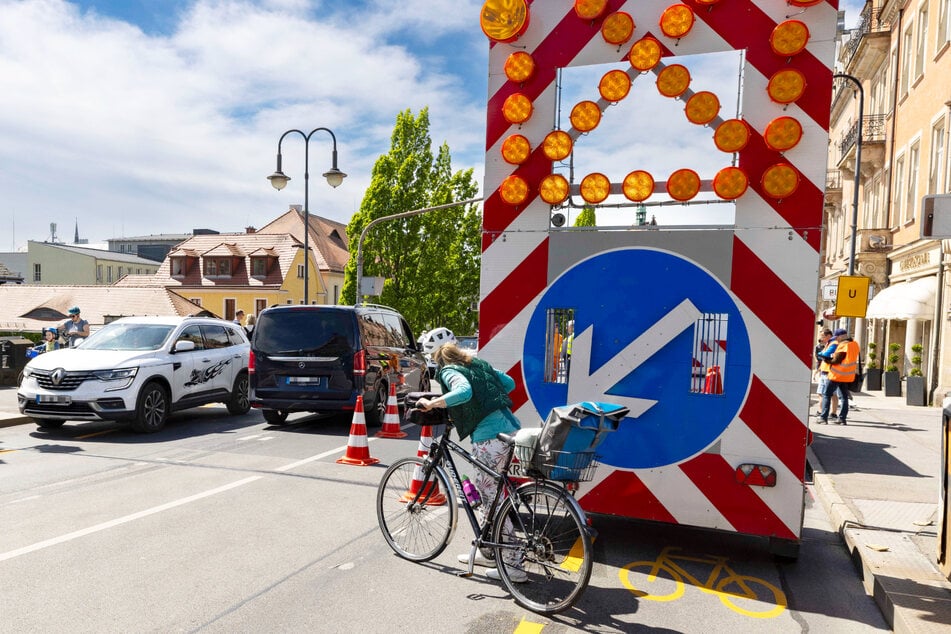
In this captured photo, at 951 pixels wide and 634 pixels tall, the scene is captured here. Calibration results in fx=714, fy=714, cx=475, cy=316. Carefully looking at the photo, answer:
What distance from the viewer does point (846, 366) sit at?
12.4 m

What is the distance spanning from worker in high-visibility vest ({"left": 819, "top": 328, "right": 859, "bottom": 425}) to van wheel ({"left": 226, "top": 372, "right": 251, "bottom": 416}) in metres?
10.2

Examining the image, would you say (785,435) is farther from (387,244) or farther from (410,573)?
(387,244)

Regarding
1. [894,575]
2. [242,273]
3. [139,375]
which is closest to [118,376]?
[139,375]

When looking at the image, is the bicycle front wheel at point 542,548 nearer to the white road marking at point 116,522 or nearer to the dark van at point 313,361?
the white road marking at point 116,522

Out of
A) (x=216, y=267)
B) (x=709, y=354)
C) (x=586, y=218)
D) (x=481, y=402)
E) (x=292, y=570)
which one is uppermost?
(x=216, y=267)

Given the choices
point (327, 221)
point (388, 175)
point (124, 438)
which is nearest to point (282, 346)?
point (124, 438)

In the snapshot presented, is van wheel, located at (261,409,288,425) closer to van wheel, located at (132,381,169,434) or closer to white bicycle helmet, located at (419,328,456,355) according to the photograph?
van wheel, located at (132,381,169,434)

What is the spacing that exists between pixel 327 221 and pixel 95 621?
213 ft

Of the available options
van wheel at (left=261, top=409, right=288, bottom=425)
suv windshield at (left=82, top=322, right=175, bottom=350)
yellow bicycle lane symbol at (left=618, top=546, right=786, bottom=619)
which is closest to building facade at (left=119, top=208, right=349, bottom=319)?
suv windshield at (left=82, top=322, right=175, bottom=350)

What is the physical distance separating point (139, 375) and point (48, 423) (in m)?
1.60

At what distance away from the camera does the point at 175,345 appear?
10719 millimetres

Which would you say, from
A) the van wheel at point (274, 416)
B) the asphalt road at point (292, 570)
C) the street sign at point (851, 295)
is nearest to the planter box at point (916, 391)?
the street sign at point (851, 295)

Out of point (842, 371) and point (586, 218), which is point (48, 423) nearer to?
point (586, 218)

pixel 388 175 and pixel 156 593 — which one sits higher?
pixel 388 175
